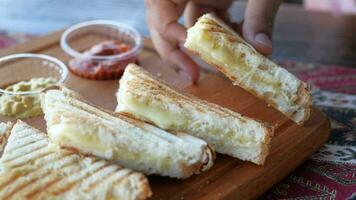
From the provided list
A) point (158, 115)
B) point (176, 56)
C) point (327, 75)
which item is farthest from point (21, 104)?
point (327, 75)

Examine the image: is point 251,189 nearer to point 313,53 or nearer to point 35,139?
point 35,139

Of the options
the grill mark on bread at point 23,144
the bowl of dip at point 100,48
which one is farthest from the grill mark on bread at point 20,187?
the bowl of dip at point 100,48

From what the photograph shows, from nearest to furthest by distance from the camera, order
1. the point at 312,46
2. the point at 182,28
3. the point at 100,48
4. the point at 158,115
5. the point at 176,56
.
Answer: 1. the point at 158,115
2. the point at 182,28
3. the point at 176,56
4. the point at 100,48
5. the point at 312,46

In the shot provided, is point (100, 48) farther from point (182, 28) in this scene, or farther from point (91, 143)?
point (91, 143)

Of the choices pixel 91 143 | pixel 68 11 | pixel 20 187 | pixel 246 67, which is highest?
pixel 246 67

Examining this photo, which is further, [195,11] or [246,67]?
[195,11]

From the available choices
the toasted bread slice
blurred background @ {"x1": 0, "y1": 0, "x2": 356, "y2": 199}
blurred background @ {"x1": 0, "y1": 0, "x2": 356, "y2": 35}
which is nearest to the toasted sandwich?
the toasted bread slice

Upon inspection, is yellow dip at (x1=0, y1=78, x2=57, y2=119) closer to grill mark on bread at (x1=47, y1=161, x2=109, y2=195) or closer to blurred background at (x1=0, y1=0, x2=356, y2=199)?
blurred background at (x1=0, y1=0, x2=356, y2=199)
